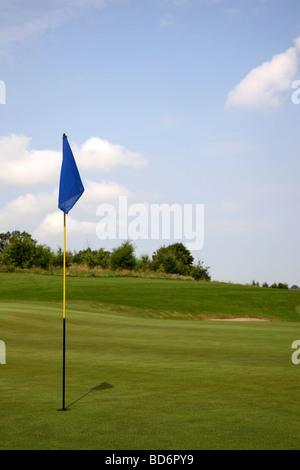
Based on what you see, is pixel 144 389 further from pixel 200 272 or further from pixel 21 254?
Answer: pixel 200 272

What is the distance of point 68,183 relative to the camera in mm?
8867

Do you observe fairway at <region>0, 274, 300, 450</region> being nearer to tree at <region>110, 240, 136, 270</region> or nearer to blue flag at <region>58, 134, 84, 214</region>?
blue flag at <region>58, 134, 84, 214</region>

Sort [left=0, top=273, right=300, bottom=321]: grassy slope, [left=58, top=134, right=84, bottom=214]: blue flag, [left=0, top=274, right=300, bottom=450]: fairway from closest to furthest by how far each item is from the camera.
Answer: [left=0, top=274, right=300, bottom=450]: fairway, [left=58, top=134, right=84, bottom=214]: blue flag, [left=0, top=273, right=300, bottom=321]: grassy slope

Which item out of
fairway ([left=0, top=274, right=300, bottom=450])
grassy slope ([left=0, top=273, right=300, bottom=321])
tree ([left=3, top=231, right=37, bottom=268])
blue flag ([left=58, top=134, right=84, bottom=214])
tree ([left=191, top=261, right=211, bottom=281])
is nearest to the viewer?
fairway ([left=0, top=274, right=300, bottom=450])

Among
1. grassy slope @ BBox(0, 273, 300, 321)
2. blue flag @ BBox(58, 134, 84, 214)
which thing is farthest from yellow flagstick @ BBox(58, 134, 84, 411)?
Answer: grassy slope @ BBox(0, 273, 300, 321)

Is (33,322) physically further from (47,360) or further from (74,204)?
(74,204)

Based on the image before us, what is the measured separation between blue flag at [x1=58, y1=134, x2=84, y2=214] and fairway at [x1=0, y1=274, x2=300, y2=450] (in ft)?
10.2

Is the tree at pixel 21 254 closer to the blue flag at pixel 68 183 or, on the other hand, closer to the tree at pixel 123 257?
the tree at pixel 123 257

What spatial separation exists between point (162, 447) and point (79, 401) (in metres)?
2.98

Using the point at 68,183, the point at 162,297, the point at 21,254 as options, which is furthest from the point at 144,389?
the point at 21,254

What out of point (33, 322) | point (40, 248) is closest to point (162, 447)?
point (33, 322)

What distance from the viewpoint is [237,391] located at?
31.2ft

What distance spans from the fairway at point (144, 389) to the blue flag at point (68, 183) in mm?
3122

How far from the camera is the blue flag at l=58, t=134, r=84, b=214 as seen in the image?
8.76m
